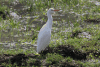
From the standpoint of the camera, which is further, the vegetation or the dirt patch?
the dirt patch

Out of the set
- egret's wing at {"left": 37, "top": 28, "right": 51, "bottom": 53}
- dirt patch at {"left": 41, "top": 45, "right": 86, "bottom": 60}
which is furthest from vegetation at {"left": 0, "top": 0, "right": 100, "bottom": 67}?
egret's wing at {"left": 37, "top": 28, "right": 51, "bottom": 53}

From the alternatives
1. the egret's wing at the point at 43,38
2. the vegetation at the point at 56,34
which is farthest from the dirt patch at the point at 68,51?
the egret's wing at the point at 43,38

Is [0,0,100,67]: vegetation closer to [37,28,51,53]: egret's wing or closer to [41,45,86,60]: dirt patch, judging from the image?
[41,45,86,60]: dirt patch

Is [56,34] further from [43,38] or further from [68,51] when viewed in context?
[43,38]

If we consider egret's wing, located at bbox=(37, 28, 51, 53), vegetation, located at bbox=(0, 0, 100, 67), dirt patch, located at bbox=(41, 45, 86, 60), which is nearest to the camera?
vegetation, located at bbox=(0, 0, 100, 67)

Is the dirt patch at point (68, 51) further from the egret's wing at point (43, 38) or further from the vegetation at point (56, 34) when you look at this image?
the egret's wing at point (43, 38)

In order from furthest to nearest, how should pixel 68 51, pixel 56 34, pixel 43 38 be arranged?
pixel 56 34, pixel 68 51, pixel 43 38

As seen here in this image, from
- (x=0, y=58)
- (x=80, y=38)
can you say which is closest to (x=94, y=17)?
(x=80, y=38)

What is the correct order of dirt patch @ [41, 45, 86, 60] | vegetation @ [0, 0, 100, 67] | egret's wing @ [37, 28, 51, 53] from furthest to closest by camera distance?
dirt patch @ [41, 45, 86, 60] < egret's wing @ [37, 28, 51, 53] < vegetation @ [0, 0, 100, 67]

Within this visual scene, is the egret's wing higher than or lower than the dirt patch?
higher

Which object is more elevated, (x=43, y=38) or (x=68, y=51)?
(x=43, y=38)

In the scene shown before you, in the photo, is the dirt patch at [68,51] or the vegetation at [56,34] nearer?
the vegetation at [56,34]

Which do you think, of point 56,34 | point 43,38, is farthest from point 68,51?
point 56,34

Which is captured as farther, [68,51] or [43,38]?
[68,51]
